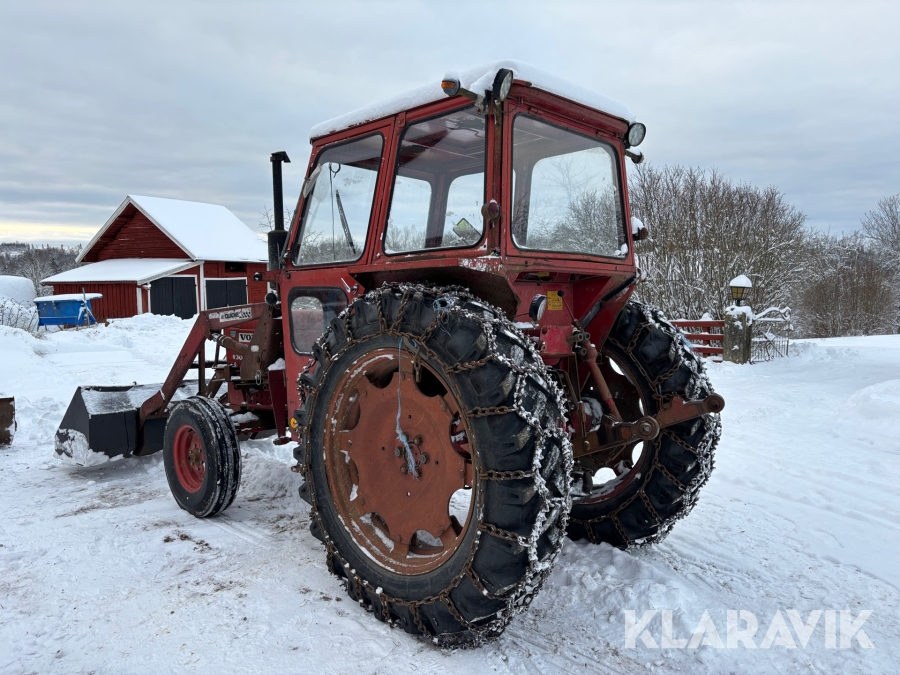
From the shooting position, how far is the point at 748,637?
8.90 feet

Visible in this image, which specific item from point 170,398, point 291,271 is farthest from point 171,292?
point 291,271

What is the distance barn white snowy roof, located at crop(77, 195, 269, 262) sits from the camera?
23.2 metres

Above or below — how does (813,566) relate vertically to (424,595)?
below

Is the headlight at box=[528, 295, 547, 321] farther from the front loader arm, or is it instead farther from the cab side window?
the front loader arm

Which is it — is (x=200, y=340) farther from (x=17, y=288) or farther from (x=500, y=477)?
(x=17, y=288)

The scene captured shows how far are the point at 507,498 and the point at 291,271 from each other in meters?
2.32

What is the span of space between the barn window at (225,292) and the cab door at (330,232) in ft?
68.7

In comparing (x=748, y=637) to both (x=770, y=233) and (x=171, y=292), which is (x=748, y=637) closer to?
(x=770, y=233)

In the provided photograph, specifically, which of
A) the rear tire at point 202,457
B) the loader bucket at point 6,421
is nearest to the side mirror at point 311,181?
the rear tire at point 202,457

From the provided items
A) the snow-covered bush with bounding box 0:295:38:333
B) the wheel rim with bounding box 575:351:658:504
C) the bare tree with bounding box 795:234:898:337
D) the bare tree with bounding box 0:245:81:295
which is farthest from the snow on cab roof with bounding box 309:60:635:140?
the bare tree with bounding box 0:245:81:295

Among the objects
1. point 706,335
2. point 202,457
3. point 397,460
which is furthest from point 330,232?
point 706,335

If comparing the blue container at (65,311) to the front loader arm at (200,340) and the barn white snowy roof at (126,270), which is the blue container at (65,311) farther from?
the front loader arm at (200,340)

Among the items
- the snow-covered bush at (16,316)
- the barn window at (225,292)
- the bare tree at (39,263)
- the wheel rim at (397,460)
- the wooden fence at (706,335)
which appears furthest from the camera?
the bare tree at (39,263)

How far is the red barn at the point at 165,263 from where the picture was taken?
2275cm
